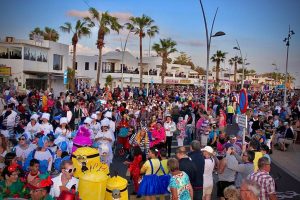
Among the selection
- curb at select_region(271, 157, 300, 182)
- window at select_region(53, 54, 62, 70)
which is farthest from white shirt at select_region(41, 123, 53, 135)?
window at select_region(53, 54, 62, 70)

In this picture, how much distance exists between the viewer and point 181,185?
17.5 ft

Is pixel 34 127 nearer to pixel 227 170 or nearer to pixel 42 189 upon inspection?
pixel 42 189

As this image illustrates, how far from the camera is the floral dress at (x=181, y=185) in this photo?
531 cm

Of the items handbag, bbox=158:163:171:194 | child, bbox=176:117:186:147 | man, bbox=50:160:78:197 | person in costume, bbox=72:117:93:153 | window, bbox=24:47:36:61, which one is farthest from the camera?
window, bbox=24:47:36:61

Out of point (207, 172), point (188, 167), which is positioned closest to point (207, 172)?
point (207, 172)

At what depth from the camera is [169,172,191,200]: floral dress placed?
5312mm

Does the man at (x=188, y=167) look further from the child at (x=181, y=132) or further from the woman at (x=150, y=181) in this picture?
the child at (x=181, y=132)

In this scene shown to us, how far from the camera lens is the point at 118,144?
46.2 ft

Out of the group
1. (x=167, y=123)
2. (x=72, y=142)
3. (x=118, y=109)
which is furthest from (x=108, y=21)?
(x=72, y=142)

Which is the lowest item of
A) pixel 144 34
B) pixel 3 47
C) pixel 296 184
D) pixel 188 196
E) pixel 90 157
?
pixel 296 184

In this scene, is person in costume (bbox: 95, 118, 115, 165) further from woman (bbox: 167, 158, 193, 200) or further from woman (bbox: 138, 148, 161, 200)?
woman (bbox: 167, 158, 193, 200)

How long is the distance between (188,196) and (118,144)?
29.2ft

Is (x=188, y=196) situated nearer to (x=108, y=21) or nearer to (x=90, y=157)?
(x=90, y=157)

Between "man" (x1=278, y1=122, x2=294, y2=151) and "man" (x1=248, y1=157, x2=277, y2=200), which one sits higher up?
"man" (x1=248, y1=157, x2=277, y2=200)
